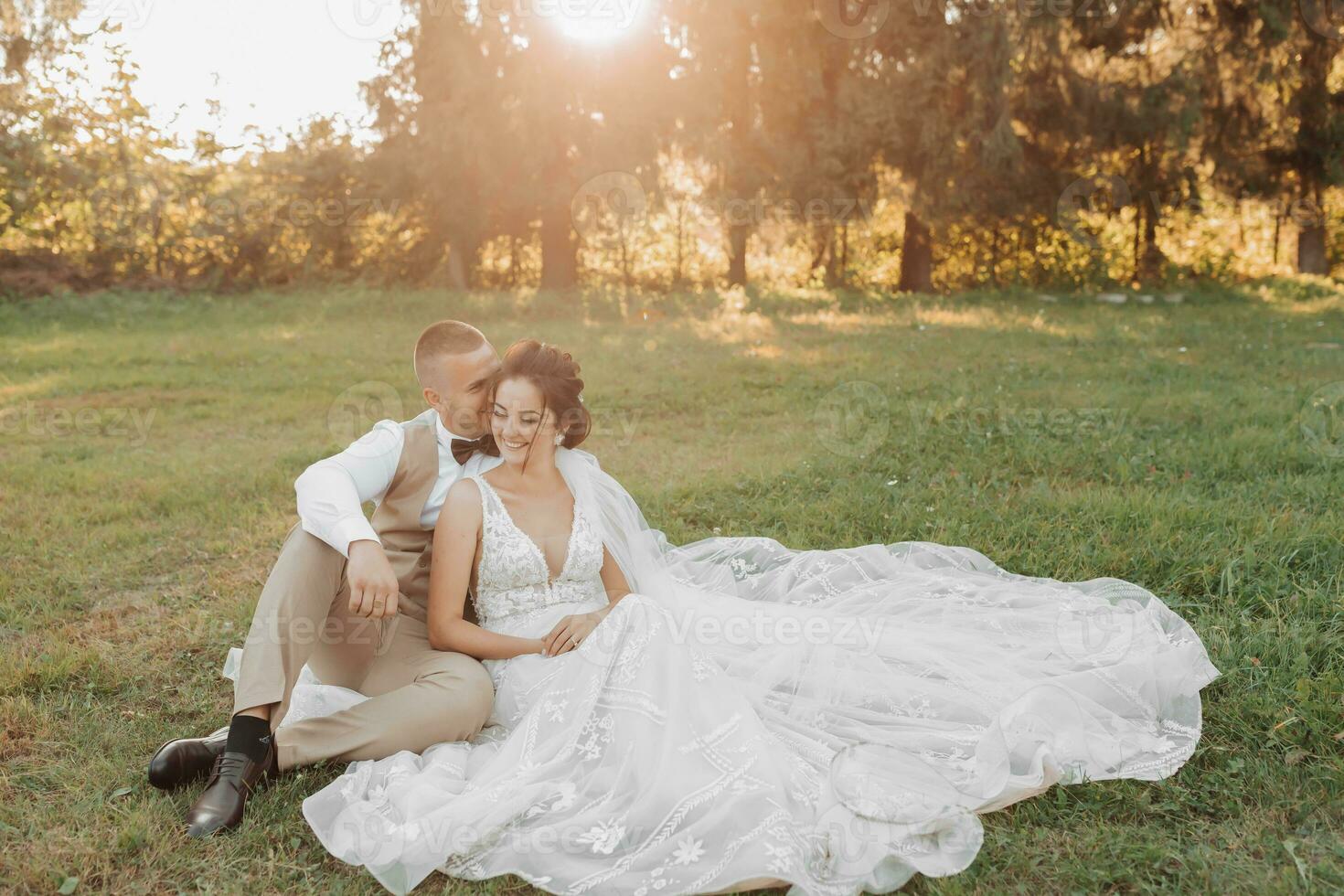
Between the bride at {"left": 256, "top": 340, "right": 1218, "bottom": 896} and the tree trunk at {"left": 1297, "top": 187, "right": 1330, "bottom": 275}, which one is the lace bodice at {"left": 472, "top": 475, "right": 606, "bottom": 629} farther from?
the tree trunk at {"left": 1297, "top": 187, "right": 1330, "bottom": 275}

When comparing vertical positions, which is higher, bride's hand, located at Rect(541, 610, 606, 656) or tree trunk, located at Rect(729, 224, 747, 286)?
tree trunk, located at Rect(729, 224, 747, 286)

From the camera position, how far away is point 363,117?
17.6 meters

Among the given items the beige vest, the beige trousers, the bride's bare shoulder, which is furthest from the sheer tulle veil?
the beige trousers

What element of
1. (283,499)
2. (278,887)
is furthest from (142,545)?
(278,887)

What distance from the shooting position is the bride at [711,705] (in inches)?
101

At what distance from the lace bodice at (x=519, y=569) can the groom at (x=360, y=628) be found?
0.76 ft

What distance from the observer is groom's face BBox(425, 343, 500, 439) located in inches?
137

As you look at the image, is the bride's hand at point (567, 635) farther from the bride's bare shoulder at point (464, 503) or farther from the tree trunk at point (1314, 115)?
the tree trunk at point (1314, 115)

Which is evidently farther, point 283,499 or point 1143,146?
point 1143,146

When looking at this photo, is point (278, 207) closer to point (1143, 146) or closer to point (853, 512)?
point (1143, 146)

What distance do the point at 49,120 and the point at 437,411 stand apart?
25.9 feet

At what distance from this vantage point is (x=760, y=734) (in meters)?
2.78

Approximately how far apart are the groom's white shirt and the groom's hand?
0.19ft

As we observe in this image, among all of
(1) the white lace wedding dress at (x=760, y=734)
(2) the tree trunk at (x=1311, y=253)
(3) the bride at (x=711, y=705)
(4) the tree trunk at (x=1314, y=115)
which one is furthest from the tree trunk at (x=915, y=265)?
(1) the white lace wedding dress at (x=760, y=734)
